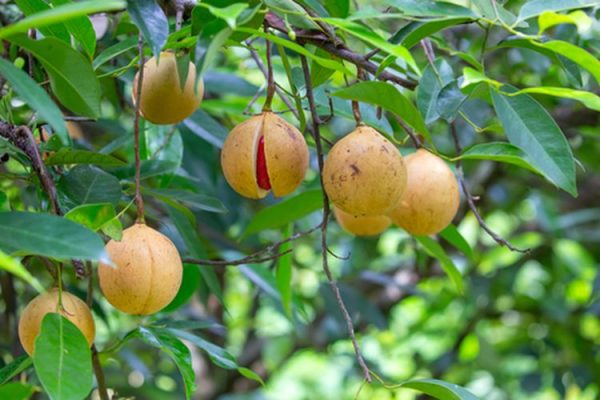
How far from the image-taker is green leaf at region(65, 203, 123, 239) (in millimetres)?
579

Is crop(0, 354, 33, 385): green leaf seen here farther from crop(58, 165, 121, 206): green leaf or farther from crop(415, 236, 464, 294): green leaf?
crop(415, 236, 464, 294): green leaf

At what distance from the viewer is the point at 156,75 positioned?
2.17 feet

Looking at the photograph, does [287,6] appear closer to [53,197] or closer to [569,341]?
[53,197]

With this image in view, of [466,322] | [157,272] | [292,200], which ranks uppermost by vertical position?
[157,272]

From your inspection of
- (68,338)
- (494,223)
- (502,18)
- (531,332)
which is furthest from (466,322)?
(68,338)

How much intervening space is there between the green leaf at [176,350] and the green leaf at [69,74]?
17 centimetres

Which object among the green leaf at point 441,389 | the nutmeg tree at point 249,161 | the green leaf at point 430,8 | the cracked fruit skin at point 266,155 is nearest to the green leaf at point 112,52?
the nutmeg tree at point 249,161

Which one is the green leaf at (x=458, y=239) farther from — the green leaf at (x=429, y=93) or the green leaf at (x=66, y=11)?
the green leaf at (x=66, y=11)

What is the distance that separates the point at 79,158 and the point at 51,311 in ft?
0.45

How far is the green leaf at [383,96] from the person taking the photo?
0.61 m

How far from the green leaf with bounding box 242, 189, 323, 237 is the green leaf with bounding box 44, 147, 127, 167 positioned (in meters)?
0.30

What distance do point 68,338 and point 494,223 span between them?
1.95 meters

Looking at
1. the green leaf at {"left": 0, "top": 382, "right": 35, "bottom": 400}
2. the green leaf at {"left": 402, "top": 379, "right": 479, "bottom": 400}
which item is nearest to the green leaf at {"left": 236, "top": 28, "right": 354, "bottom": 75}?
the green leaf at {"left": 402, "top": 379, "right": 479, "bottom": 400}

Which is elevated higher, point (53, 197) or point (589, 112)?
point (53, 197)
